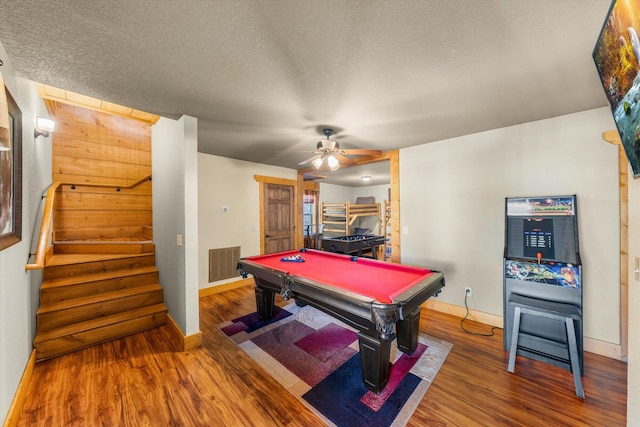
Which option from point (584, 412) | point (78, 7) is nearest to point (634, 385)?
point (584, 412)

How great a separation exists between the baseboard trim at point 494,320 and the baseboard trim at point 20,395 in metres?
4.10

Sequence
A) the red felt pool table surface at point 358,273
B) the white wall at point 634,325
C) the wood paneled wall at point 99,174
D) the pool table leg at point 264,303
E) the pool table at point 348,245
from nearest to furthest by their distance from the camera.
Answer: the white wall at point 634,325
the red felt pool table surface at point 358,273
the pool table leg at point 264,303
the wood paneled wall at point 99,174
the pool table at point 348,245

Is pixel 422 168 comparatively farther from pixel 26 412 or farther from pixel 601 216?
pixel 26 412

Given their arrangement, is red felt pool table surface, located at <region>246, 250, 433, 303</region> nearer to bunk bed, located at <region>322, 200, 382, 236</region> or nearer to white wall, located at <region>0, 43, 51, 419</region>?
white wall, located at <region>0, 43, 51, 419</region>

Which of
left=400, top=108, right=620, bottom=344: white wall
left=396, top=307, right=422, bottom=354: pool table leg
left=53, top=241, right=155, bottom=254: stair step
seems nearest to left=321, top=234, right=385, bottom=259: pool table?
left=400, top=108, right=620, bottom=344: white wall

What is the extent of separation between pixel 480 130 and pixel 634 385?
107 inches

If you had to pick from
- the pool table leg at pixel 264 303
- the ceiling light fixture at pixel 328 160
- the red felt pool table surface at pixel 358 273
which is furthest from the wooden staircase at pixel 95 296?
the ceiling light fixture at pixel 328 160

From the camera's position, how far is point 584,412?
1.71 meters

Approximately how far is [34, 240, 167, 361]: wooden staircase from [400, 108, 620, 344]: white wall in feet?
12.1

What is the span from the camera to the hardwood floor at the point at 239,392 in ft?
5.50

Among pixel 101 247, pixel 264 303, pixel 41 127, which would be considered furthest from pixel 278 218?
pixel 41 127

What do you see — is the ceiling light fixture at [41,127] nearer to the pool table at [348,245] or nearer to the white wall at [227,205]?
the white wall at [227,205]

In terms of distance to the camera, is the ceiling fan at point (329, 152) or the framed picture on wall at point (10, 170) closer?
the framed picture on wall at point (10, 170)

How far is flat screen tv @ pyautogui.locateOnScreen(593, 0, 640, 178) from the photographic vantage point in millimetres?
927
